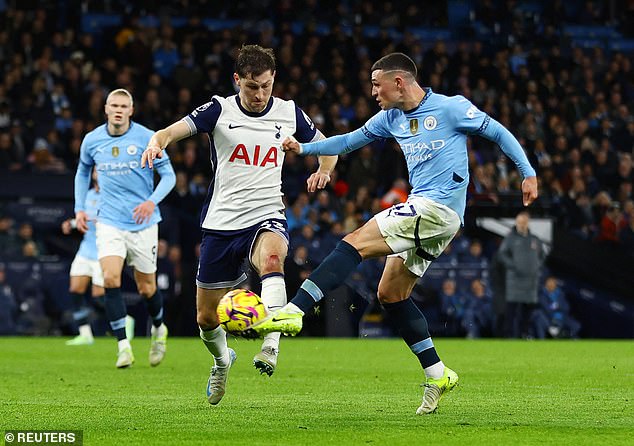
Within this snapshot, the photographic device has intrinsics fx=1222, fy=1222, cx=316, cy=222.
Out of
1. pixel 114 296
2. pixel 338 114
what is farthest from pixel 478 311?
pixel 114 296

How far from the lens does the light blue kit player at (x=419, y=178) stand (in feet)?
26.4

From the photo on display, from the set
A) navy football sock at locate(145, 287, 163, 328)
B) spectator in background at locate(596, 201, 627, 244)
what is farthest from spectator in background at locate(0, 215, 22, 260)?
spectator in background at locate(596, 201, 627, 244)

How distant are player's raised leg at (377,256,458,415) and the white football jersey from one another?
2.94ft

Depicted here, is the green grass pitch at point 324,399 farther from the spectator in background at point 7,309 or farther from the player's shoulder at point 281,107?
the spectator in background at point 7,309

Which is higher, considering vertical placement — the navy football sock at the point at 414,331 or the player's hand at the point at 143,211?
the player's hand at the point at 143,211

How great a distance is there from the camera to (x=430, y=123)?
8.36 meters

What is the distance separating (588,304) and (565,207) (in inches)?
86.9

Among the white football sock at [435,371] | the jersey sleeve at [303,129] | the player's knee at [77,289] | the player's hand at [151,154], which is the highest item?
the jersey sleeve at [303,129]

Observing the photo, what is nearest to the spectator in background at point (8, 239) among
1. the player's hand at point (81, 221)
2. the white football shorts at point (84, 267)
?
the white football shorts at point (84, 267)

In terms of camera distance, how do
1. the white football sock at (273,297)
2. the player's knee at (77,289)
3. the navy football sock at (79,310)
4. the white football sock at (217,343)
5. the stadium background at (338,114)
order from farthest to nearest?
the stadium background at (338,114) < the navy football sock at (79,310) < the player's knee at (77,289) < the white football sock at (217,343) < the white football sock at (273,297)

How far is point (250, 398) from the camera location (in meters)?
9.53

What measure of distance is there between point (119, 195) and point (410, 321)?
17.5ft

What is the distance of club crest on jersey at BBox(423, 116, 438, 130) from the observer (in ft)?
27.4

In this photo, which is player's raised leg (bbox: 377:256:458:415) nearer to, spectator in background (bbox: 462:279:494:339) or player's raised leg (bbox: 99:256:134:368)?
player's raised leg (bbox: 99:256:134:368)
